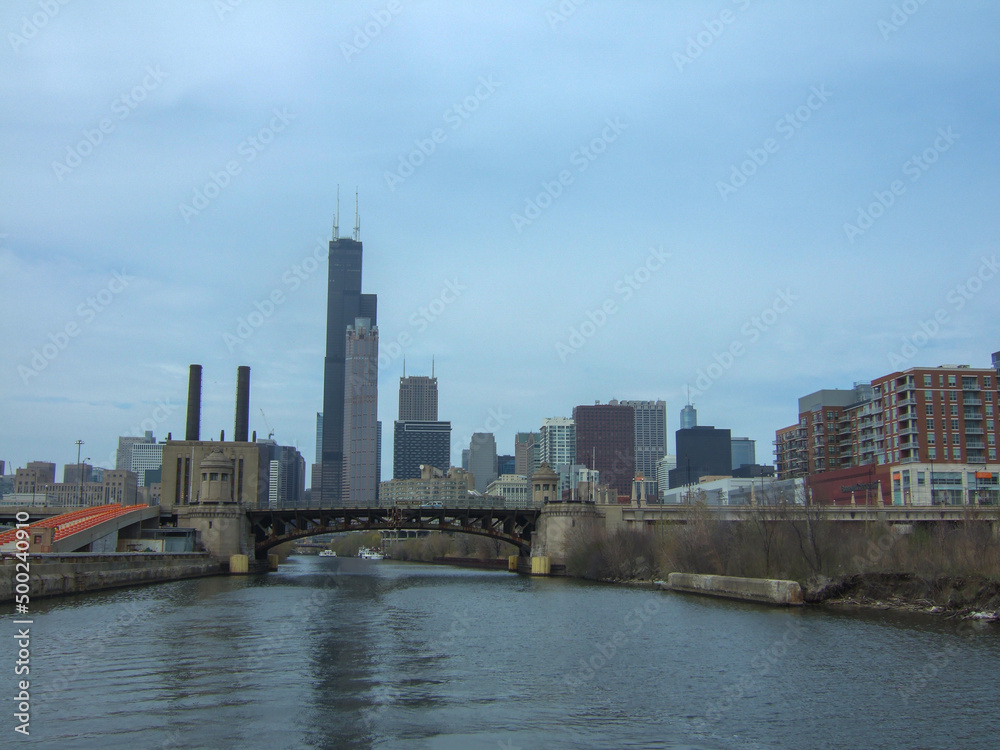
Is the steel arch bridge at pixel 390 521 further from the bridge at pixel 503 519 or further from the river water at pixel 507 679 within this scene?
the river water at pixel 507 679

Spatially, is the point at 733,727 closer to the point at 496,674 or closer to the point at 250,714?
the point at 496,674

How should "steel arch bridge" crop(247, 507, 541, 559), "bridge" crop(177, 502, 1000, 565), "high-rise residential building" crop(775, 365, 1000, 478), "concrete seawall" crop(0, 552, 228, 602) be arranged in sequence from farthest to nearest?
"high-rise residential building" crop(775, 365, 1000, 478), "steel arch bridge" crop(247, 507, 541, 559), "bridge" crop(177, 502, 1000, 565), "concrete seawall" crop(0, 552, 228, 602)

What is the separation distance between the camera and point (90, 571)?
78.1m

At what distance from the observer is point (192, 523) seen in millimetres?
127750

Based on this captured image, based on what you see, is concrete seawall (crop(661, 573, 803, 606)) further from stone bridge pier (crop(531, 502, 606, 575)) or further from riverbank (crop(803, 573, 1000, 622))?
stone bridge pier (crop(531, 502, 606, 575))

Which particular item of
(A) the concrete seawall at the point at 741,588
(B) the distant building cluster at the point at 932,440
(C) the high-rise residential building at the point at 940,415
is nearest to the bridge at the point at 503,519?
(A) the concrete seawall at the point at 741,588

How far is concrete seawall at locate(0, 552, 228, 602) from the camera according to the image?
66.6 metres

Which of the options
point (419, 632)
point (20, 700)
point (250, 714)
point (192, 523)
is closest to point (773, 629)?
point (419, 632)

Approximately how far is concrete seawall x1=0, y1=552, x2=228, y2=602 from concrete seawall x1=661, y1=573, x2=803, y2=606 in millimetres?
52152

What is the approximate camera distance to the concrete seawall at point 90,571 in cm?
6660

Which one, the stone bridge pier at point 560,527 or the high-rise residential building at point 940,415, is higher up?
the high-rise residential building at point 940,415
